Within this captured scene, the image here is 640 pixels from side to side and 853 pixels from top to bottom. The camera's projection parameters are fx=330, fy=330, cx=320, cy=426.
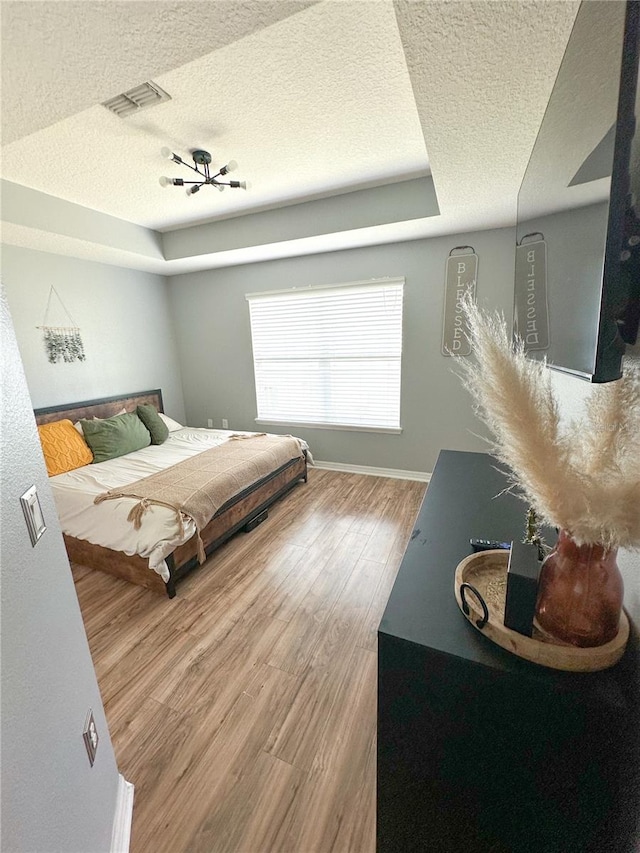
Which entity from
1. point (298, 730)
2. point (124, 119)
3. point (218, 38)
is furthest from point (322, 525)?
point (124, 119)

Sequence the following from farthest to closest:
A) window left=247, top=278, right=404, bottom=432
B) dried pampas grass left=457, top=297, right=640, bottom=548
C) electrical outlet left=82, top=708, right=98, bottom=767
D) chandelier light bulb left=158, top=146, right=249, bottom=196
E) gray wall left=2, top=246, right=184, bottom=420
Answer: window left=247, top=278, right=404, bottom=432
gray wall left=2, top=246, right=184, bottom=420
chandelier light bulb left=158, top=146, right=249, bottom=196
electrical outlet left=82, top=708, right=98, bottom=767
dried pampas grass left=457, top=297, right=640, bottom=548

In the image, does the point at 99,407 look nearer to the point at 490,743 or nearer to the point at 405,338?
the point at 405,338

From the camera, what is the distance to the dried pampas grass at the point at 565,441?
0.51 meters

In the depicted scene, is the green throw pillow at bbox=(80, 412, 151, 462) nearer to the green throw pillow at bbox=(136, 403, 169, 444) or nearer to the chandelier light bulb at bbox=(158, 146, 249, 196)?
the green throw pillow at bbox=(136, 403, 169, 444)

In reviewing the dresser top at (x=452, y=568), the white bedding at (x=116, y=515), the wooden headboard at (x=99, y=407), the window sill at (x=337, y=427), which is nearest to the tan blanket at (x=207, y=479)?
the white bedding at (x=116, y=515)

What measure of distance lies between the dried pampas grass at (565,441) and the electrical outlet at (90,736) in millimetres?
1329

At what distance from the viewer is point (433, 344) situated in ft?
11.0

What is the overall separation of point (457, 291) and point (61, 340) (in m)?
3.93

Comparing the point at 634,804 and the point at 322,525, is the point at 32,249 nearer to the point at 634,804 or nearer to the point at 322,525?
the point at 322,525

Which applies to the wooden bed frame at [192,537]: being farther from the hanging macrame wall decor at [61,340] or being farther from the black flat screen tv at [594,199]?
the black flat screen tv at [594,199]

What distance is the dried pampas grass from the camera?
0.51 meters

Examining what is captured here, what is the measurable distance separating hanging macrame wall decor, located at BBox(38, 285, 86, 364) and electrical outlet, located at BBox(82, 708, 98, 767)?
10.9 ft

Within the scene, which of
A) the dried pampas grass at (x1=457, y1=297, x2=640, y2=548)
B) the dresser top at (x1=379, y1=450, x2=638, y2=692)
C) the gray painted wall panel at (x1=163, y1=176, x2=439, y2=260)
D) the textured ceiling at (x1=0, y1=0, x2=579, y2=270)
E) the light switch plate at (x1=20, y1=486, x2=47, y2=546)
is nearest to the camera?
the dried pampas grass at (x1=457, y1=297, x2=640, y2=548)

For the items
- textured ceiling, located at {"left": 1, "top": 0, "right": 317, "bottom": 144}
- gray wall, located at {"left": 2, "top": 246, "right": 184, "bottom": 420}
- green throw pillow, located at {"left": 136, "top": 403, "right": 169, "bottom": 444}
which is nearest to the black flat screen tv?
textured ceiling, located at {"left": 1, "top": 0, "right": 317, "bottom": 144}
